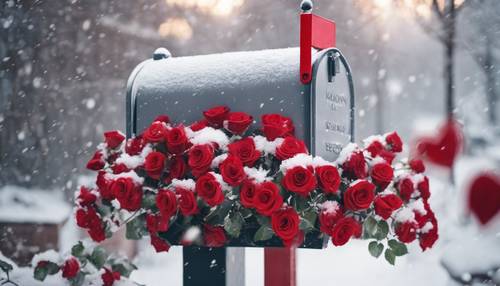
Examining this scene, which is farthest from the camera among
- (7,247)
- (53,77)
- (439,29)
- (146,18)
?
(146,18)

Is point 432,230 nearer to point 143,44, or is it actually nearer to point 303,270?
point 303,270

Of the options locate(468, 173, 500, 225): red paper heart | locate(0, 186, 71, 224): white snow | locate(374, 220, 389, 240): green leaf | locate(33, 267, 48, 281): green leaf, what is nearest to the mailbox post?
locate(374, 220, 389, 240): green leaf

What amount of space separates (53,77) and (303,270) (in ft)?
9.72

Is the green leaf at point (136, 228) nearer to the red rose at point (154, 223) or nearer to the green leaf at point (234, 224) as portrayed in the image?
the red rose at point (154, 223)

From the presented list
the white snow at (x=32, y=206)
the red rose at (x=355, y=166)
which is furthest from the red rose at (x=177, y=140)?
Result: the white snow at (x=32, y=206)

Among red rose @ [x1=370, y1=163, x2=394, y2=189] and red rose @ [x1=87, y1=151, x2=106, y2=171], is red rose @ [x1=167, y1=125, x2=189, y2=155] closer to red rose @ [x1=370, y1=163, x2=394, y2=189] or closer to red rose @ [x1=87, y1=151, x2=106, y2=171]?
red rose @ [x1=87, y1=151, x2=106, y2=171]

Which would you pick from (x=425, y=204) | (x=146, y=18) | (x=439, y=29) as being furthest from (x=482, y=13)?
(x=425, y=204)

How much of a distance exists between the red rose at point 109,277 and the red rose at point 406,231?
135cm

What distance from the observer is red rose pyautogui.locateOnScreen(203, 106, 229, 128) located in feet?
8.68

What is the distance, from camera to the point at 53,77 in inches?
266

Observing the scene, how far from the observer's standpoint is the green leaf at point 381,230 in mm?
2604

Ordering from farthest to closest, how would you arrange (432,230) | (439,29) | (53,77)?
(439,29) < (53,77) < (432,230)

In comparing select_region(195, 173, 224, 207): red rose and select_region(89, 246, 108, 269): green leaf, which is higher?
select_region(195, 173, 224, 207): red rose

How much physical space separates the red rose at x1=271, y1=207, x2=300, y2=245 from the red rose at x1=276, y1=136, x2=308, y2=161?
0.19 metres
